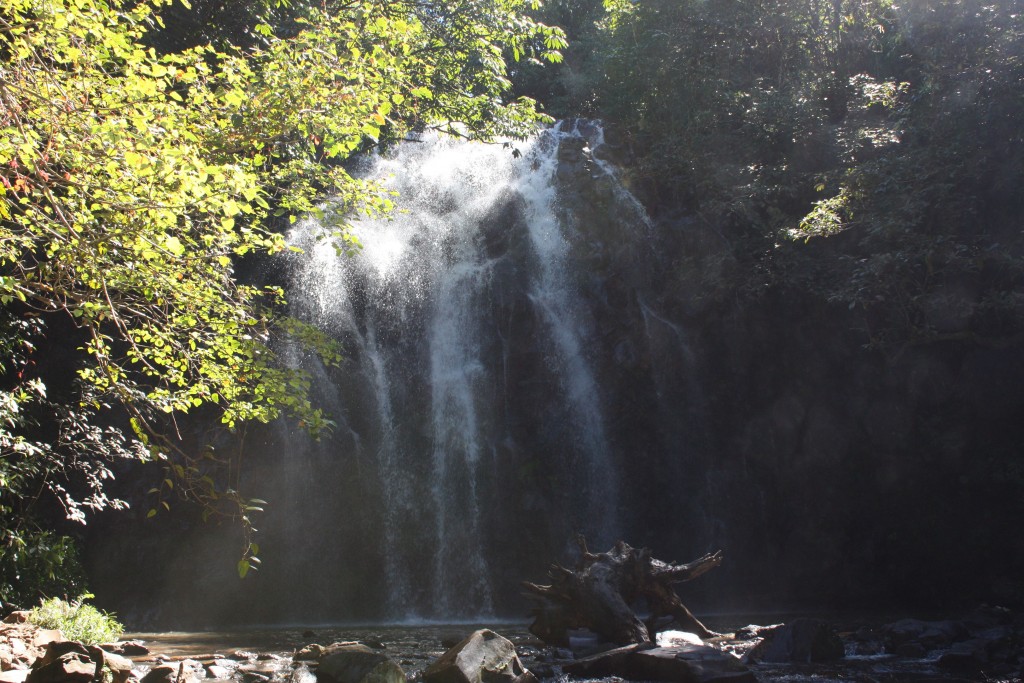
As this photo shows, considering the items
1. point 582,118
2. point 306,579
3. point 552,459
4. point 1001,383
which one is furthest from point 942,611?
point 582,118

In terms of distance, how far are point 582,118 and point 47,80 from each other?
60.7 ft

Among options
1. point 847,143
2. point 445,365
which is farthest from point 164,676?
point 847,143

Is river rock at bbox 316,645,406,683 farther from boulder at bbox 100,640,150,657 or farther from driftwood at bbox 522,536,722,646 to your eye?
boulder at bbox 100,640,150,657

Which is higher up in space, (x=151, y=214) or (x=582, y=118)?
(x=582, y=118)

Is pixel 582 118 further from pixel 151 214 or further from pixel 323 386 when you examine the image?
pixel 151 214

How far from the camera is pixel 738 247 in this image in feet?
57.7

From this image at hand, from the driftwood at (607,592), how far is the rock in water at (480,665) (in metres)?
2.24

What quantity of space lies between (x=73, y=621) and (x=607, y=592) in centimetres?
571

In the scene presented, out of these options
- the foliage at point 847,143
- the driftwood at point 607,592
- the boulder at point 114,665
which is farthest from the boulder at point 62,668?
the foliage at point 847,143

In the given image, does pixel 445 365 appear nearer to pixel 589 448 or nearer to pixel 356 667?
pixel 589 448

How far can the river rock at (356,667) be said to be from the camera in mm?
6578

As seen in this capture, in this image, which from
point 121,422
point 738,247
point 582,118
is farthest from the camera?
point 582,118

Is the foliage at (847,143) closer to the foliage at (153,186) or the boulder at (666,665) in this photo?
the boulder at (666,665)

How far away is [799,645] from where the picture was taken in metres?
8.75
